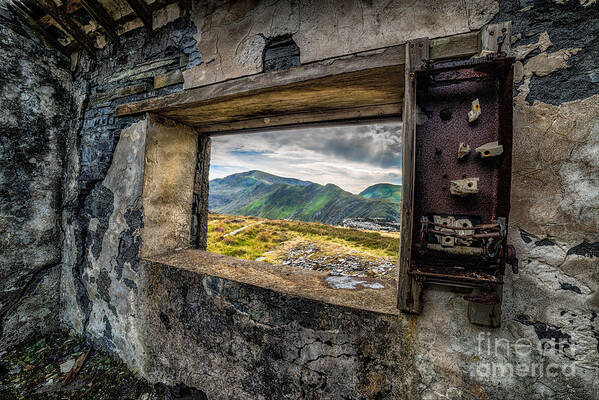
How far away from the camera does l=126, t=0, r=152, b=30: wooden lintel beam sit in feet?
6.55

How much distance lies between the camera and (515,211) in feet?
3.69

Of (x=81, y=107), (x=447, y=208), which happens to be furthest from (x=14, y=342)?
(x=447, y=208)

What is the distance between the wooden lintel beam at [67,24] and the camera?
2.14 metres

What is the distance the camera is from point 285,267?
208 cm

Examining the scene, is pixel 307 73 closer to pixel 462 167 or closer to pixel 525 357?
pixel 462 167

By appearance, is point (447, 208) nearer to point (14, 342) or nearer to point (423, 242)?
point (423, 242)

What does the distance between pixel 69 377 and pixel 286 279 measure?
2446 mm

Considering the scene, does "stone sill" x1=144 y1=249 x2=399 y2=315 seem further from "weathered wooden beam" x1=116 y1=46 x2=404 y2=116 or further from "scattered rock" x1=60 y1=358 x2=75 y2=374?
"scattered rock" x1=60 y1=358 x2=75 y2=374

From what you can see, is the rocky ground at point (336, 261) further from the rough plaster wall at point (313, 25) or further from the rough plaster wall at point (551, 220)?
the rough plaster wall at point (313, 25)

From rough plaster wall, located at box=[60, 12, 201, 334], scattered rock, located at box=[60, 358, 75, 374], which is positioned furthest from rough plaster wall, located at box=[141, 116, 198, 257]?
scattered rock, located at box=[60, 358, 75, 374]

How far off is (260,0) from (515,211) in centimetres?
211

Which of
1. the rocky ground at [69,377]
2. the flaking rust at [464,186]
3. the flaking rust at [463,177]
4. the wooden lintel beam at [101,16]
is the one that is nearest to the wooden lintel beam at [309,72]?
the flaking rust at [463,177]

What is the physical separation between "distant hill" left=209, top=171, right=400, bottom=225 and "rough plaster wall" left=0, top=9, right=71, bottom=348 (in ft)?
178

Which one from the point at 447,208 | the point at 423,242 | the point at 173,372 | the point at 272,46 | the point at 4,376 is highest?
the point at 272,46
